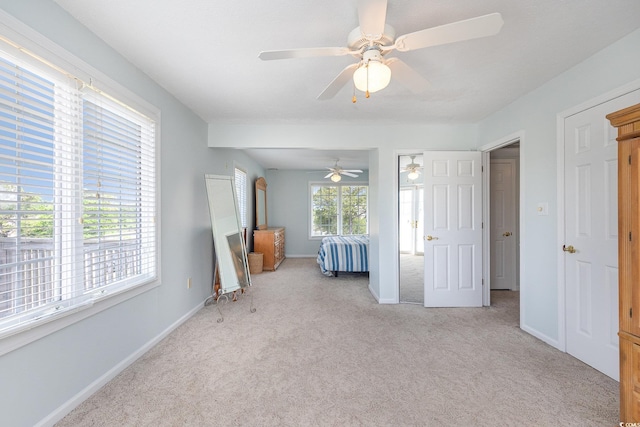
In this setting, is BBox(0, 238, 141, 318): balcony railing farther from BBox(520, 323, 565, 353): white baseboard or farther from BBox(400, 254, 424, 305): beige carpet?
BBox(520, 323, 565, 353): white baseboard

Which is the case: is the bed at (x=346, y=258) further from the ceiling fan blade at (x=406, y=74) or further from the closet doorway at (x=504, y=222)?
the ceiling fan blade at (x=406, y=74)

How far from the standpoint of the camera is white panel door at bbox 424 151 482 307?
3.83 meters

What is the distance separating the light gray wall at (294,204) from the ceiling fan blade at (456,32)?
6.66 meters

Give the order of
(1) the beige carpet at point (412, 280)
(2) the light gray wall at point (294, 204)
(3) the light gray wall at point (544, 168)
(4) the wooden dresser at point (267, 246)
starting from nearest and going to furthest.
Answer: (3) the light gray wall at point (544, 168), (1) the beige carpet at point (412, 280), (4) the wooden dresser at point (267, 246), (2) the light gray wall at point (294, 204)

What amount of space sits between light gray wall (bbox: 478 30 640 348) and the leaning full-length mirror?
10.6 ft

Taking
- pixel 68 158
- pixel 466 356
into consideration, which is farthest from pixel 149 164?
pixel 466 356

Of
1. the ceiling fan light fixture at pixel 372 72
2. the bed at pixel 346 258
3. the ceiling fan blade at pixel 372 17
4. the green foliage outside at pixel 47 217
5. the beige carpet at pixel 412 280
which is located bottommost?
the beige carpet at pixel 412 280

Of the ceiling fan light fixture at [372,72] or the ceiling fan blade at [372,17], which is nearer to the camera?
the ceiling fan blade at [372,17]

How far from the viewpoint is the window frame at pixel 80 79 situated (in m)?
1.46

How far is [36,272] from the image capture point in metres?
1.64

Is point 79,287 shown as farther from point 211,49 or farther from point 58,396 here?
point 211,49

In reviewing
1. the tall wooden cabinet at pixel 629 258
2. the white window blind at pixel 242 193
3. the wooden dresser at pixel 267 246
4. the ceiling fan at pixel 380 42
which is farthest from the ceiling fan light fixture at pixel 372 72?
the wooden dresser at pixel 267 246

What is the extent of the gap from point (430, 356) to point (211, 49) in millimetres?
3044

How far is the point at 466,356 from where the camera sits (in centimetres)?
251
